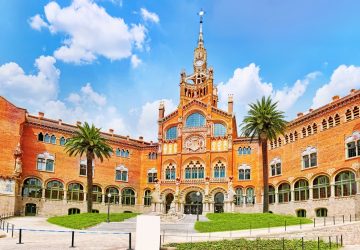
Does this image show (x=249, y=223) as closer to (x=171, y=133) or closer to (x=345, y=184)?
(x=345, y=184)

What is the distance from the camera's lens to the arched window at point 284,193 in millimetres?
61688

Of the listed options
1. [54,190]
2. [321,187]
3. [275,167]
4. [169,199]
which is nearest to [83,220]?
[54,190]

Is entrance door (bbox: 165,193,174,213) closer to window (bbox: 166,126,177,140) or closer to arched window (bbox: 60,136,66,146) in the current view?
window (bbox: 166,126,177,140)

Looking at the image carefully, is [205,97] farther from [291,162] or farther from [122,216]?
[122,216]

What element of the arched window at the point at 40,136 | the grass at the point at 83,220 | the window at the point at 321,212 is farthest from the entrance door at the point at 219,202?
the arched window at the point at 40,136

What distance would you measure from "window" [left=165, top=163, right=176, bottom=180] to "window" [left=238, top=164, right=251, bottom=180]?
449 inches

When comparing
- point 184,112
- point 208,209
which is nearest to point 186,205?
point 208,209

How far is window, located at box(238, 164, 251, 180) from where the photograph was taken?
2719 inches

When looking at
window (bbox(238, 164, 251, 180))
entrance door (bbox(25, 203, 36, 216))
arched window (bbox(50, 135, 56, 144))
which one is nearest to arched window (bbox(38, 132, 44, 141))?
arched window (bbox(50, 135, 56, 144))

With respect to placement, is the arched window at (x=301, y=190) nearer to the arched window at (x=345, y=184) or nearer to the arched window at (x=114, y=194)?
the arched window at (x=345, y=184)

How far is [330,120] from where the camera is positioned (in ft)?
177

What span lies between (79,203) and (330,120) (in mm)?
39391

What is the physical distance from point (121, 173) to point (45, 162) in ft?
45.2

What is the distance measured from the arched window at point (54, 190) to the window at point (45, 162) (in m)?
2.19
